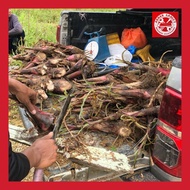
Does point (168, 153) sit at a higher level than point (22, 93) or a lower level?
lower

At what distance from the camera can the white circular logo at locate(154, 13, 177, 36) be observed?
440 centimetres

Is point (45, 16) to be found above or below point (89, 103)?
above

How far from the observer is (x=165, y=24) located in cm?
454

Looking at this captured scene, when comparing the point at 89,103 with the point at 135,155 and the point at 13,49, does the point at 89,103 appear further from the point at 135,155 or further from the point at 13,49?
the point at 13,49

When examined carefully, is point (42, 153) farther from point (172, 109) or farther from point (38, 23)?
point (38, 23)

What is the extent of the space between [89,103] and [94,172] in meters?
0.80

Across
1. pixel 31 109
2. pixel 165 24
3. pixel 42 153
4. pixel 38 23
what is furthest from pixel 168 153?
pixel 38 23

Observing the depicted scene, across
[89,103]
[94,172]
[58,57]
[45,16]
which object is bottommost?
[94,172]

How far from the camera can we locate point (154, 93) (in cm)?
262

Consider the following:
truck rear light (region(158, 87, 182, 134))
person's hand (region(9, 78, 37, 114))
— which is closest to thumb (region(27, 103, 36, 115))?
person's hand (region(9, 78, 37, 114))

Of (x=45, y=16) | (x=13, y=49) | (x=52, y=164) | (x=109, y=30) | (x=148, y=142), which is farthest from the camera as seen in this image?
(x=45, y=16)

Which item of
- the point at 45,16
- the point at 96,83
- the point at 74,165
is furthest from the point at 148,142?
the point at 45,16

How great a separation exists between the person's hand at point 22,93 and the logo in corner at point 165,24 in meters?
2.51

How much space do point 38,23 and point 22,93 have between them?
6.87 meters
